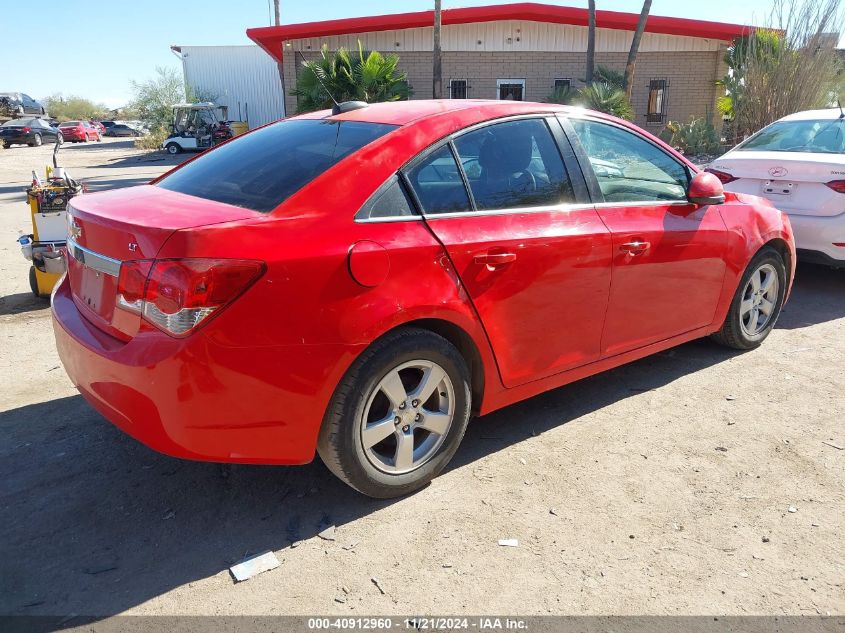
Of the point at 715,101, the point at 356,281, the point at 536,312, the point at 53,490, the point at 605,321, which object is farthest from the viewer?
the point at 715,101

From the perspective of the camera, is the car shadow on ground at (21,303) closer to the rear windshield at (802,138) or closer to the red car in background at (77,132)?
the rear windshield at (802,138)

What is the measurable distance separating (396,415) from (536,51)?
2388 cm

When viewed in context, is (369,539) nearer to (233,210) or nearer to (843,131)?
(233,210)

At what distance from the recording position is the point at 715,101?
2517 centimetres

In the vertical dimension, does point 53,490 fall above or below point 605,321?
below

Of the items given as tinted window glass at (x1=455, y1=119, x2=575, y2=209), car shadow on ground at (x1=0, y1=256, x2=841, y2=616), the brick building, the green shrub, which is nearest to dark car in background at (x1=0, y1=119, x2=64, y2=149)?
the brick building

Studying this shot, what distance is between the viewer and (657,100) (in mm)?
25266

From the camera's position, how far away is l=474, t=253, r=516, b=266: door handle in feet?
10.0

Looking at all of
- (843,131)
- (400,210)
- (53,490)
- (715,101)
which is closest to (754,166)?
(843,131)

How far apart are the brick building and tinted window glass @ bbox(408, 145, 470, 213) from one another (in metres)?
21.5

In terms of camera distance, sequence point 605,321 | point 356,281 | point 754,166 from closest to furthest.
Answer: point 356,281, point 605,321, point 754,166

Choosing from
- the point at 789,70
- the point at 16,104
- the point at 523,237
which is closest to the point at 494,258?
the point at 523,237

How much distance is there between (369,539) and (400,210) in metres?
1.36

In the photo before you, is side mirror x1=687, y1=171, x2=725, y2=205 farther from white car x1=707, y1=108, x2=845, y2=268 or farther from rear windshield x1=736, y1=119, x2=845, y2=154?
rear windshield x1=736, y1=119, x2=845, y2=154
